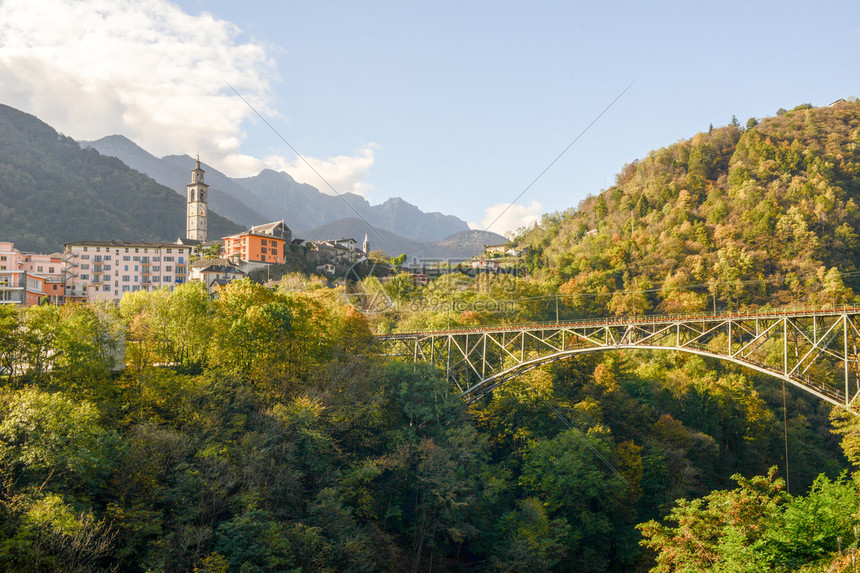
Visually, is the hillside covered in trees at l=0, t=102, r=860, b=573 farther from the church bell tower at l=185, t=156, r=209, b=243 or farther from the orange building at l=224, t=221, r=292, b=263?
the church bell tower at l=185, t=156, r=209, b=243

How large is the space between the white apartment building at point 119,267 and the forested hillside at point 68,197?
138 feet

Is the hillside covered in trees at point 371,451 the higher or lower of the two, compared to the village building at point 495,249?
lower

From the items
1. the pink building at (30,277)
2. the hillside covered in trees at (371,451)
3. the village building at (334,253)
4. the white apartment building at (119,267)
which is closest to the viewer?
the hillside covered in trees at (371,451)

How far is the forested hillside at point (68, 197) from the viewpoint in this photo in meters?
110

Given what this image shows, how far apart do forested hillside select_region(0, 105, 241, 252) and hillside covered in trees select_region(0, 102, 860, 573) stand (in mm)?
78273

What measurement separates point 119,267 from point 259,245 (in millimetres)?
15856

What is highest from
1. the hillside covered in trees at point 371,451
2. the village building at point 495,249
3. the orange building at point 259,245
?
the village building at point 495,249

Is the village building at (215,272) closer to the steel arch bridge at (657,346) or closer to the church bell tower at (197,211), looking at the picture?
the church bell tower at (197,211)

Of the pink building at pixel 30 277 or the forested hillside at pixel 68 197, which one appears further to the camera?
the forested hillside at pixel 68 197

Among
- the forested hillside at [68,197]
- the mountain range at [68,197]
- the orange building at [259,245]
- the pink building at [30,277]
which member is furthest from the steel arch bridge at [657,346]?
the forested hillside at [68,197]

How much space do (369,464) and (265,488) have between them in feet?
17.9

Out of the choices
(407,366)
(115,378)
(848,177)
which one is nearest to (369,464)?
(407,366)

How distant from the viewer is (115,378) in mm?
28219

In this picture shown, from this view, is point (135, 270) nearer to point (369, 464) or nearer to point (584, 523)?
point (369, 464)
